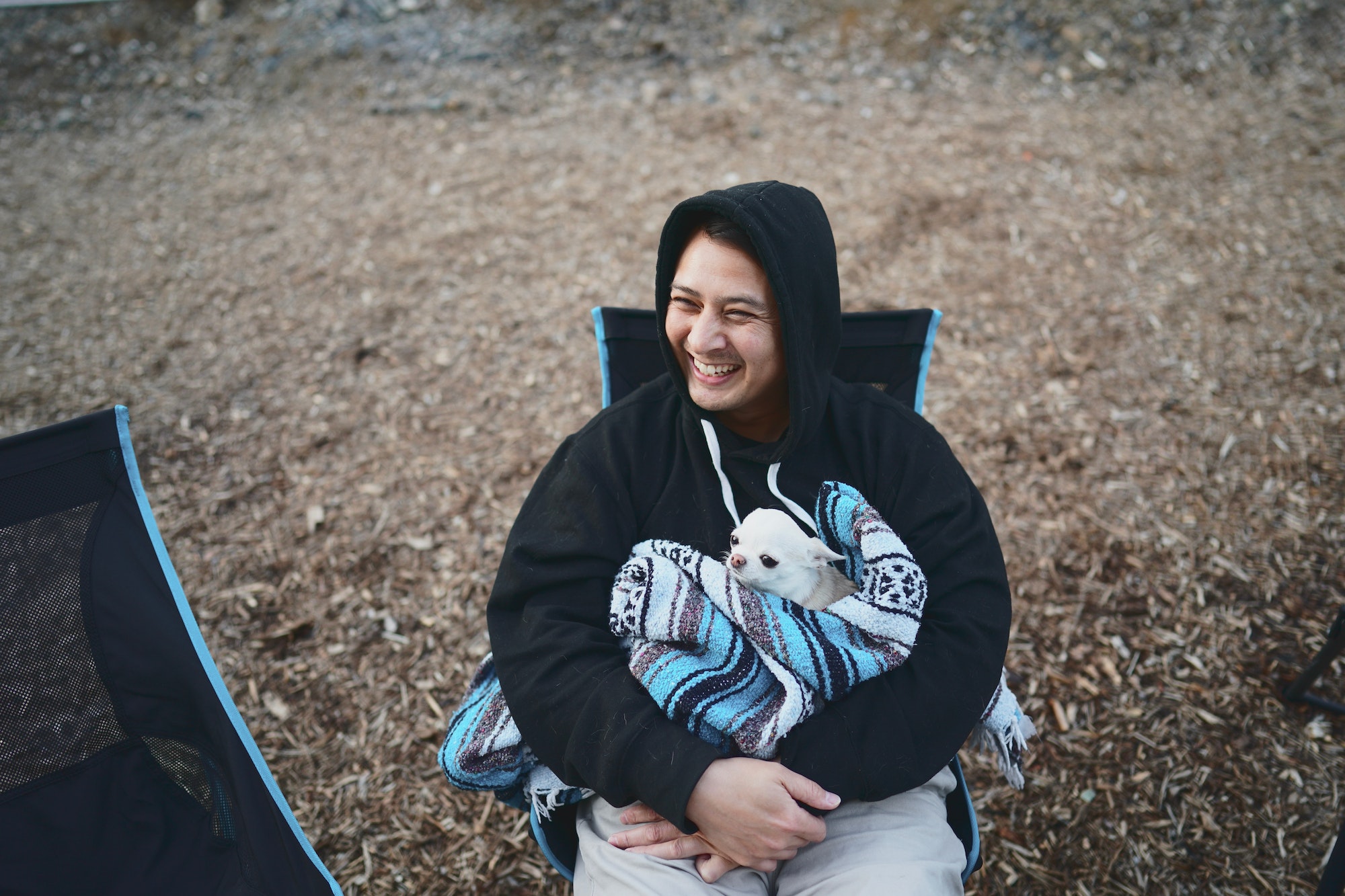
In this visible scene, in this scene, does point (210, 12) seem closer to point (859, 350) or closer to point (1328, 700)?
point (859, 350)

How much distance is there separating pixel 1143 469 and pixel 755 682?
2544 mm

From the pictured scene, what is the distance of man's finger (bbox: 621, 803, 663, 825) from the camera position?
5.33 feet

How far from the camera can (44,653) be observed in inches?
64.7

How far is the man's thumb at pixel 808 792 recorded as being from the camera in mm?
1498

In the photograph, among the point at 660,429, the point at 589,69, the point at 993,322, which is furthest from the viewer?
the point at 589,69

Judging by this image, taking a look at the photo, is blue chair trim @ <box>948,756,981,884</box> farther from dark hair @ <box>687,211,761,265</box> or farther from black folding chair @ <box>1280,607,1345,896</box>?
dark hair @ <box>687,211,761,265</box>

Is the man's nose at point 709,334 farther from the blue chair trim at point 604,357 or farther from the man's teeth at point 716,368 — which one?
the blue chair trim at point 604,357

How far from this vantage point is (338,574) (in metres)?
3.18

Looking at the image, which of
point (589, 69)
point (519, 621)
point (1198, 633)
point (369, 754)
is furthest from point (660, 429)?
point (589, 69)

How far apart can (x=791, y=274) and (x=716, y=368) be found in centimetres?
26

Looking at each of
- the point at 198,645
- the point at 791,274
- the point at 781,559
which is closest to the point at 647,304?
the point at 791,274

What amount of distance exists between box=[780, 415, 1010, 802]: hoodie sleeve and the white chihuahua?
0.20 meters

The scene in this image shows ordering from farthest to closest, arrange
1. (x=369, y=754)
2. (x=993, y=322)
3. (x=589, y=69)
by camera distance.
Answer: (x=589, y=69)
(x=993, y=322)
(x=369, y=754)

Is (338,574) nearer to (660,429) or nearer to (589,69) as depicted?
(660,429)
